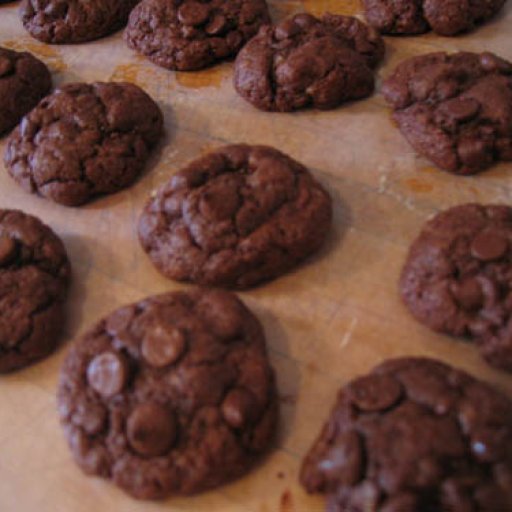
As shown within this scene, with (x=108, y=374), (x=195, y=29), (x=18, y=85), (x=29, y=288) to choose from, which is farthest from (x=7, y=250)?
(x=195, y=29)

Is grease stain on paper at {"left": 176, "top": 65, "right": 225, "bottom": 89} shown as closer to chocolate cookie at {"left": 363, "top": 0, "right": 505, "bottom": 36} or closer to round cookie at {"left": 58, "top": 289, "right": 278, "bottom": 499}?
chocolate cookie at {"left": 363, "top": 0, "right": 505, "bottom": 36}

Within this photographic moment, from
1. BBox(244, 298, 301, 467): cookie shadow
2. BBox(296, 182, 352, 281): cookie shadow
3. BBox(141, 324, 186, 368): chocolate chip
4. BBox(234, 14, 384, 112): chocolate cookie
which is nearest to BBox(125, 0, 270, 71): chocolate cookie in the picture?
BBox(234, 14, 384, 112): chocolate cookie

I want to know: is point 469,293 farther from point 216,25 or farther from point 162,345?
point 216,25

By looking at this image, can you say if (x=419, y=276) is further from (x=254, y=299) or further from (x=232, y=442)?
(x=232, y=442)

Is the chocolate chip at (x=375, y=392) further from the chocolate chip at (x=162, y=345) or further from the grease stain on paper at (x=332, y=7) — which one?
the grease stain on paper at (x=332, y=7)

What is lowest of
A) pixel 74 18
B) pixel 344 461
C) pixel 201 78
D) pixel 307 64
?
pixel 344 461

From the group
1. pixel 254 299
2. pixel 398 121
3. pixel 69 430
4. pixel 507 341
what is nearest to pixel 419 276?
pixel 507 341
